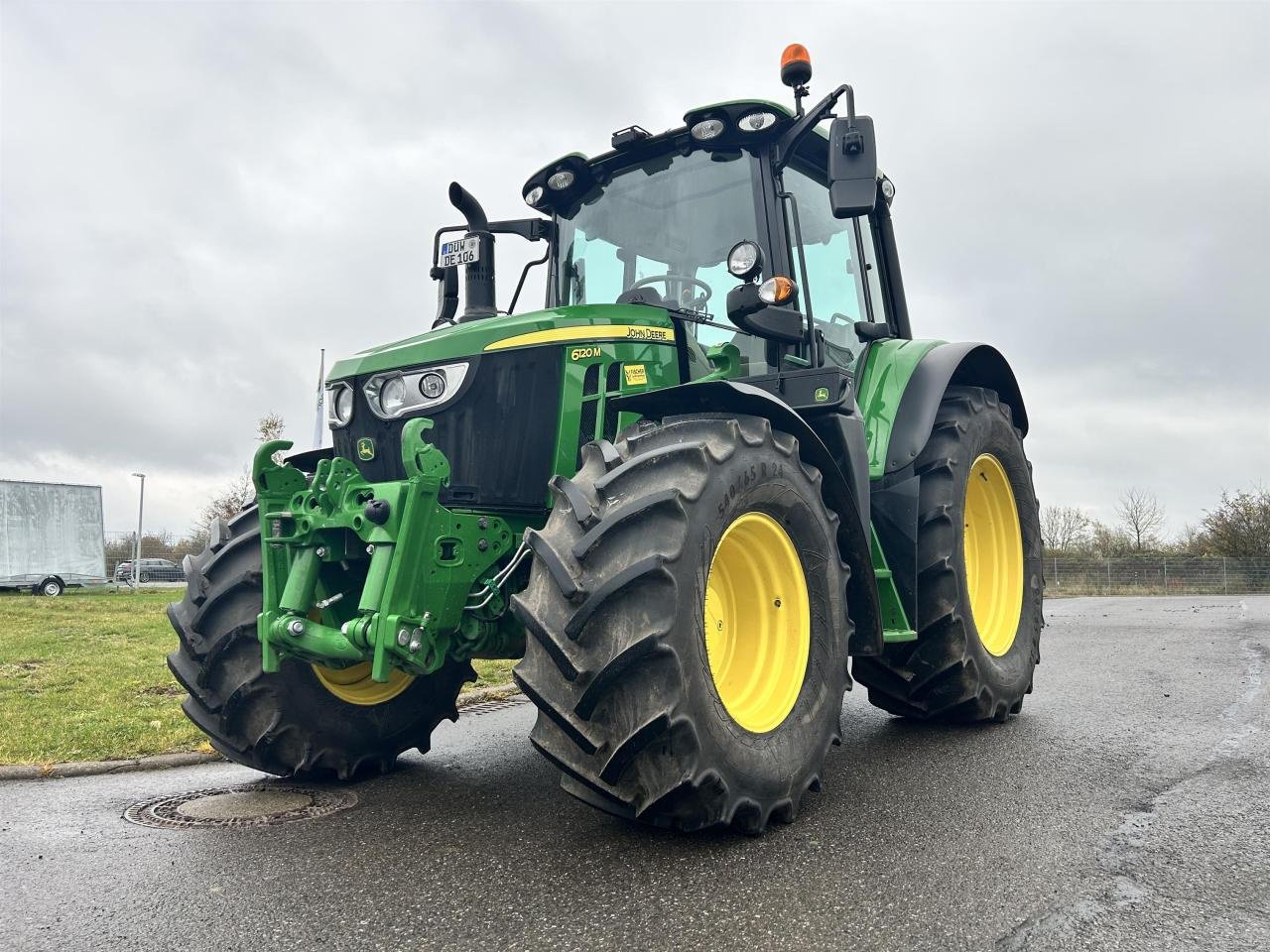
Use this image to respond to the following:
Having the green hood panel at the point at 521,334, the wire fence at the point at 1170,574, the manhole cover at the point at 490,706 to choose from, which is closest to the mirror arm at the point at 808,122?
the green hood panel at the point at 521,334

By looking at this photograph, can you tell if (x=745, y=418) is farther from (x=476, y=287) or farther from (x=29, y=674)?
(x=29, y=674)

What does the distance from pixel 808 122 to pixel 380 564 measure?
2.69m

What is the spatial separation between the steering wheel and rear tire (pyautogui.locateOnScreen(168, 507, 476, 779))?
2.04m

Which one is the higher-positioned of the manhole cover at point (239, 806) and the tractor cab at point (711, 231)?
the tractor cab at point (711, 231)

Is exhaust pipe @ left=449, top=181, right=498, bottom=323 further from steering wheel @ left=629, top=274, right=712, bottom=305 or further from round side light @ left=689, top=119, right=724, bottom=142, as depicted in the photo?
round side light @ left=689, top=119, right=724, bottom=142

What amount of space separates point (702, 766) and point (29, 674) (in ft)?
27.1

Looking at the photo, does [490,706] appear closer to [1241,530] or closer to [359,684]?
[359,684]

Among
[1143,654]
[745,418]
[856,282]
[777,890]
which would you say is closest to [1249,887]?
[777,890]

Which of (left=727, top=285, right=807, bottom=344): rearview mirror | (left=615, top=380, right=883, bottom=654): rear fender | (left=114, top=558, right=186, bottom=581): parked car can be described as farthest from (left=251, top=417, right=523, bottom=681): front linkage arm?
(left=114, top=558, right=186, bottom=581): parked car

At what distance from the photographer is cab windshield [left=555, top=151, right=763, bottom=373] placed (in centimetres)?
457

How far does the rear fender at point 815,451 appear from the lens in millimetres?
3715

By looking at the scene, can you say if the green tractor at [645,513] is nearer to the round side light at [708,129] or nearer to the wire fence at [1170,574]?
the round side light at [708,129]

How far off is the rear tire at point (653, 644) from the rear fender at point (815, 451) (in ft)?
0.65

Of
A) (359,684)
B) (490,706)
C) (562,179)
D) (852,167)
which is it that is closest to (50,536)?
(490,706)
